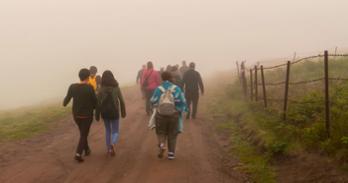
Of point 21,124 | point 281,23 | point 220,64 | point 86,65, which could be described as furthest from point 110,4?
point 21,124

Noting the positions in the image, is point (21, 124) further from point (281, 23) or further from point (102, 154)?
point (281, 23)

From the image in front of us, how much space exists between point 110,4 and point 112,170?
603ft

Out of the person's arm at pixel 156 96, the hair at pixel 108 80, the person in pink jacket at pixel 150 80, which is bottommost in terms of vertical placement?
the person in pink jacket at pixel 150 80

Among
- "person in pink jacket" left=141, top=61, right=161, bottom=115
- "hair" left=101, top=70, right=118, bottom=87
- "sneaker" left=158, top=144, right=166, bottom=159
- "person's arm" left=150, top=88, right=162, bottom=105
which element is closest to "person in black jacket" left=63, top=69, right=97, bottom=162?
"hair" left=101, top=70, right=118, bottom=87

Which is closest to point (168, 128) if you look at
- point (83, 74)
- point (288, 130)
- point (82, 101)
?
Answer: point (82, 101)

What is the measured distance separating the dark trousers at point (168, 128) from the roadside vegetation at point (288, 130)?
5.83ft

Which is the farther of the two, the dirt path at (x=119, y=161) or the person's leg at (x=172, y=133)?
the person's leg at (x=172, y=133)

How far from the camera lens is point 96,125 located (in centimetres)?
1847

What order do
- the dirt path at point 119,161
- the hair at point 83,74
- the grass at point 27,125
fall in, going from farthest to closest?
the grass at point 27,125 < the hair at point 83,74 < the dirt path at point 119,161

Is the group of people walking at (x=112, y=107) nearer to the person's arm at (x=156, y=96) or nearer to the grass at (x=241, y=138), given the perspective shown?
the person's arm at (x=156, y=96)

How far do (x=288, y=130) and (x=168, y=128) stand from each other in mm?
3038

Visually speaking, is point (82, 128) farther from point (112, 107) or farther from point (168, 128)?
point (168, 128)

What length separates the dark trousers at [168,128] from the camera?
12.4m

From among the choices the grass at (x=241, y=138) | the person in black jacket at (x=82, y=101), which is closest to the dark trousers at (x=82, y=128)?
the person in black jacket at (x=82, y=101)
